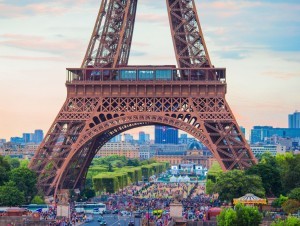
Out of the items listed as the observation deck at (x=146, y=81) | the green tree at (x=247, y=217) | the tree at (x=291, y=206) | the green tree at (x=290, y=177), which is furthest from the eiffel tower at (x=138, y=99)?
the green tree at (x=247, y=217)

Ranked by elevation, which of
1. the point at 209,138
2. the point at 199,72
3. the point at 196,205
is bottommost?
the point at 196,205

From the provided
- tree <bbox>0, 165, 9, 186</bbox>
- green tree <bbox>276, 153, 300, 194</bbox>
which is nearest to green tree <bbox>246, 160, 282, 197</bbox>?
green tree <bbox>276, 153, 300, 194</bbox>

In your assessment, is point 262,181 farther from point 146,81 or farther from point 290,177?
point 146,81

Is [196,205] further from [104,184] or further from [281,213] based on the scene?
[104,184]

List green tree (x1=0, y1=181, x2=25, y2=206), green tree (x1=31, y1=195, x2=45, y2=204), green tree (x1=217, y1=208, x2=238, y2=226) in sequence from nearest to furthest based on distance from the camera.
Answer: green tree (x1=217, y1=208, x2=238, y2=226)
green tree (x1=0, y1=181, x2=25, y2=206)
green tree (x1=31, y1=195, x2=45, y2=204)

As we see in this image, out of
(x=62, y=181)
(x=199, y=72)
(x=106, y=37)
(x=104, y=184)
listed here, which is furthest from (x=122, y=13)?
(x=104, y=184)

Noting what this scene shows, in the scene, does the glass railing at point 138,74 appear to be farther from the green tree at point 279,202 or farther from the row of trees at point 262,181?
the green tree at point 279,202

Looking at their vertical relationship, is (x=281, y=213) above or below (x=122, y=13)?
below

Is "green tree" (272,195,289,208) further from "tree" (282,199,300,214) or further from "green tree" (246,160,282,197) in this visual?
"green tree" (246,160,282,197)
